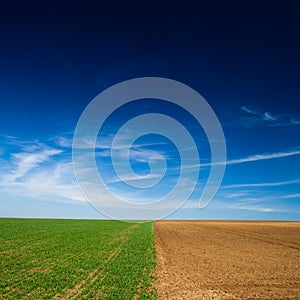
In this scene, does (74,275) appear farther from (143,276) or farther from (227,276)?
(227,276)

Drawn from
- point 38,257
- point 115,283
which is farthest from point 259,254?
point 38,257

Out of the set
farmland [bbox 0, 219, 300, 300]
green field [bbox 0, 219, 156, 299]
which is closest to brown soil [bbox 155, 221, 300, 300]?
farmland [bbox 0, 219, 300, 300]

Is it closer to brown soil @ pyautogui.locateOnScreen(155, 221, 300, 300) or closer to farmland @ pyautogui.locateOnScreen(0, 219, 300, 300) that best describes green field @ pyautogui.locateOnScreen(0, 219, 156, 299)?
farmland @ pyautogui.locateOnScreen(0, 219, 300, 300)

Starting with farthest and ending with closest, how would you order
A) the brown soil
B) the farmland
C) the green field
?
the brown soil < the farmland < the green field

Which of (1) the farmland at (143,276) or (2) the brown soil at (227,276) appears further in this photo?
(2) the brown soil at (227,276)

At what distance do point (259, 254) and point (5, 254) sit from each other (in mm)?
21959

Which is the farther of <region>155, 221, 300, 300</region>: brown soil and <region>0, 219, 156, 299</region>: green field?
<region>155, 221, 300, 300</region>: brown soil

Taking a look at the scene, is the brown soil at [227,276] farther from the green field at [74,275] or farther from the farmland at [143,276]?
the green field at [74,275]

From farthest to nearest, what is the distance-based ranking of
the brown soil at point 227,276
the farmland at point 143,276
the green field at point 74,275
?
the brown soil at point 227,276 → the farmland at point 143,276 → the green field at point 74,275

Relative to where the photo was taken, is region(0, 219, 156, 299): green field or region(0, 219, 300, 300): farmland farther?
region(0, 219, 300, 300): farmland

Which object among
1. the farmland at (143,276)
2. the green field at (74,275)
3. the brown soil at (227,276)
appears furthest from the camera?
the brown soil at (227,276)

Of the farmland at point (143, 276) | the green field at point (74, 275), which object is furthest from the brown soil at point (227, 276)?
the green field at point (74, 275)

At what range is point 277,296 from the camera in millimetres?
14016

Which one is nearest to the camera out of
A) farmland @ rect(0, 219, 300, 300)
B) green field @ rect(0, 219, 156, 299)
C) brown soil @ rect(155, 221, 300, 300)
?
green field @ rect(0, 219, 156, 299)
